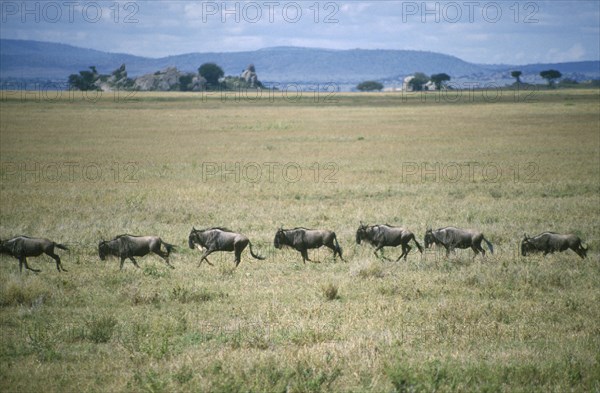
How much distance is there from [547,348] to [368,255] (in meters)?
7.07

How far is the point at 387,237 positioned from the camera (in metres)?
15.2

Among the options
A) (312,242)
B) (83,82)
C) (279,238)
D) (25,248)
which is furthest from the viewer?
(83,82)

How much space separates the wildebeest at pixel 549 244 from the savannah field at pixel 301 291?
11.2 inches

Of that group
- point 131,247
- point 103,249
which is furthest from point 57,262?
point 131,247

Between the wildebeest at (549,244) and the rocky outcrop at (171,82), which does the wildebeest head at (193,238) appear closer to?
the wildebeest at (549,244)

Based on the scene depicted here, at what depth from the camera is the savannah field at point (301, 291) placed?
7883mm

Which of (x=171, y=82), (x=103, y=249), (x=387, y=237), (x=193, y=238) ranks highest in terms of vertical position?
(x=171, y=82)

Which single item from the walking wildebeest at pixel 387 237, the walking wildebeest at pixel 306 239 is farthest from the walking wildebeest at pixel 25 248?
the walking wildebeest at pixel 387 237

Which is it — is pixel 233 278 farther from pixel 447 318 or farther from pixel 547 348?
pixel 547 348

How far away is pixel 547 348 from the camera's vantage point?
8.73 m

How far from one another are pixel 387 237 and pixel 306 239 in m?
2.12

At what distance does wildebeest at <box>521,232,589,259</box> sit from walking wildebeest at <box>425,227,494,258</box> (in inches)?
34.9

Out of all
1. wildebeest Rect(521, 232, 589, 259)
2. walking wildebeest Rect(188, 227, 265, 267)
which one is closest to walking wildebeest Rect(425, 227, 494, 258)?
wildebeest Rect(521, 232, 589, 259)

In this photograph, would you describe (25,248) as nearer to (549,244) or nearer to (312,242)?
(312,242)
